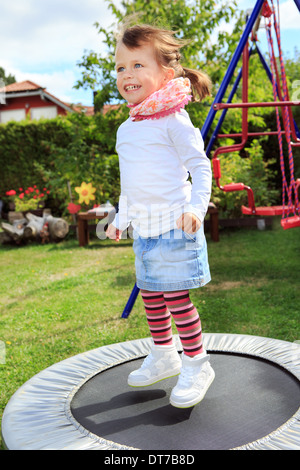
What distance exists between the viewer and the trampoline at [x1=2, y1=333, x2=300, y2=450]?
49.4 inches

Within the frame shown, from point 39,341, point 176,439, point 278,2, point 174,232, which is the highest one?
point 278,2

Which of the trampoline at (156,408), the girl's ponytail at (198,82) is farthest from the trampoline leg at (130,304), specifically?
the girl's ponytail at (198,82)

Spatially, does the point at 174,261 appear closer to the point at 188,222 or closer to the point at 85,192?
the point at 188,222

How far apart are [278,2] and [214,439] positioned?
6.53 ft

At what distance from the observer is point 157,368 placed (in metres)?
1.61

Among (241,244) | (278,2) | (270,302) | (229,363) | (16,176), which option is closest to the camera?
(229,363)

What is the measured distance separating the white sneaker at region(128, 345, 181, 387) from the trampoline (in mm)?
39

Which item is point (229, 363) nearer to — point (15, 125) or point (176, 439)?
point (176, 439)

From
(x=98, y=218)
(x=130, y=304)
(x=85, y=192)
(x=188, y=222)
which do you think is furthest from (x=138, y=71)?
(x=85, y=192)

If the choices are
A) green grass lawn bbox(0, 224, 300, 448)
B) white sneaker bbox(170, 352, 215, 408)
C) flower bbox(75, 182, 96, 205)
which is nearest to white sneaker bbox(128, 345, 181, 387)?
white sneaker bbox(170, 352, 215, 408)

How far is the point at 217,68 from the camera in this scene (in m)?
5.42

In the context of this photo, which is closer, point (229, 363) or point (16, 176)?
point (229, 363)

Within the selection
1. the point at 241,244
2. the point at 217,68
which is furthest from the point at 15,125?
the point at 241,244

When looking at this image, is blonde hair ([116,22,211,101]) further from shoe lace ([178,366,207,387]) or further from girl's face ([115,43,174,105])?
shoe lace ([178,366,207,387])
